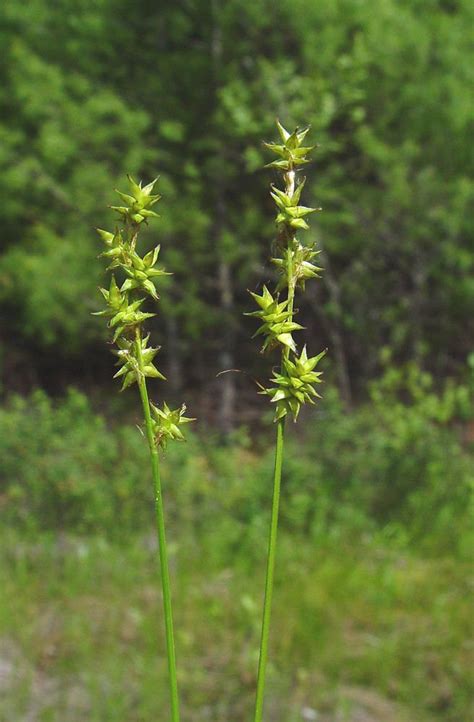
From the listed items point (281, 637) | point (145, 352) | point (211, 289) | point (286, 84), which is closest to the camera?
point (145, 352)

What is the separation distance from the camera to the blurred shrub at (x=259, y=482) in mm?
5105

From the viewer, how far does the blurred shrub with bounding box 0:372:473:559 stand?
16.8 ft

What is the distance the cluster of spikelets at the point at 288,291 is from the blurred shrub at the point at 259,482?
169 inches

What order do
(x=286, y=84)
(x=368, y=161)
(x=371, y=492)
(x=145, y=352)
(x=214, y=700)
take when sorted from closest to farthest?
(x=145, y=352), (x=214, y=700), (x=371, y=492), (x=286, y=84), (x=368, y=161)

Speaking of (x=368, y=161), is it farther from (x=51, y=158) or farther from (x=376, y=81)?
(x=51, y=158)

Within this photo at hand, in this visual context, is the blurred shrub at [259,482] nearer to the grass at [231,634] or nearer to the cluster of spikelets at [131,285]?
the grass at [231,634]

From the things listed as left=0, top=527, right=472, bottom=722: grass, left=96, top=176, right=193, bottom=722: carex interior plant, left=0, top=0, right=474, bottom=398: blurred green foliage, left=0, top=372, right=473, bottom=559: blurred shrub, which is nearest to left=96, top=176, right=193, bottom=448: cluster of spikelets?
left=96, top=176, right=193, bottom=722: carex interior plant

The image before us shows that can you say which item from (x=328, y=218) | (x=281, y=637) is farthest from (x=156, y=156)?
(x=281, y=637)

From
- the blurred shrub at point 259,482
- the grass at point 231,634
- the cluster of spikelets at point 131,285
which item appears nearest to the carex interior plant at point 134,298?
the cluster of spikelets at point 131,285

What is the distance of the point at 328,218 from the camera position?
700 cm

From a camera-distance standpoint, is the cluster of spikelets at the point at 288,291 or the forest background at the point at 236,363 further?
the forest background at the point at 236,363

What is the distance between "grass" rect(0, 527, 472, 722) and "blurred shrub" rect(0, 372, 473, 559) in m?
0.20

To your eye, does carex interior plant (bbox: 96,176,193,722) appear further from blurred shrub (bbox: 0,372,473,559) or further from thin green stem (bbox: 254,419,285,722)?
blurred shrub (bbox: 0,372,473,559)

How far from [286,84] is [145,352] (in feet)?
21.0
